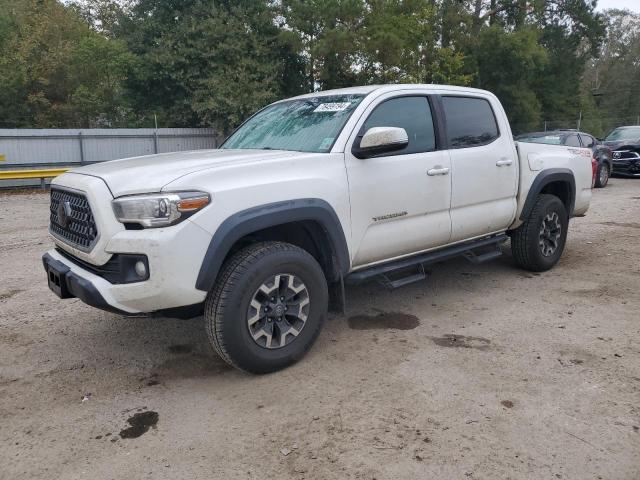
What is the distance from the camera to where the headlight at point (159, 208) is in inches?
119

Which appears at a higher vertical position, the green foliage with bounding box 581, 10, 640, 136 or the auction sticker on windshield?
the green foliage with bounding box 581, 10, 640, 136

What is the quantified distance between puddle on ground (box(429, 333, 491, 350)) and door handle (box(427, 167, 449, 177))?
128 cm

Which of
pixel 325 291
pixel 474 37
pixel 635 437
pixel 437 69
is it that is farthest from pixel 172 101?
pixel 635 437

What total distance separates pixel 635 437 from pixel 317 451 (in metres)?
1.64

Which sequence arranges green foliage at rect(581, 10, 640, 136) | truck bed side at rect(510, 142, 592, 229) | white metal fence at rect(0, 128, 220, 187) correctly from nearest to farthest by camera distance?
truck bed side at rect(510, 142, 592, 229), white metal fence at rect(0, 128, 220, 187), green foliage at rect(581, 10, 640, 136)

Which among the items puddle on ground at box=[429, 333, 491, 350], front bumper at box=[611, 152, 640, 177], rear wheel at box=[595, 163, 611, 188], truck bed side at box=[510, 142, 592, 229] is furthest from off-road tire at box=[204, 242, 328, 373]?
front bumper at box=[611, 152, 640, 177]

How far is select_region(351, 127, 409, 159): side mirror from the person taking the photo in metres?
3.71

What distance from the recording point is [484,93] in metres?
5.25

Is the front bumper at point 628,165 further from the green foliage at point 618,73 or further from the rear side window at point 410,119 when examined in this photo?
the green foliage at point 618,73

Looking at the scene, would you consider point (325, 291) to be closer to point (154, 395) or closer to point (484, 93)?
point (154, 395)

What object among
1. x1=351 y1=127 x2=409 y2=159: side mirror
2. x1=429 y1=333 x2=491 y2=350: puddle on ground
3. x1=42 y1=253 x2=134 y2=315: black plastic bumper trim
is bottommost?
x1=429 y1=333 x2=491 y2=350: puddle on ground

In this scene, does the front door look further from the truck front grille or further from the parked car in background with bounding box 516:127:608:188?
the parked car in background with bounding box 516:127:608:188

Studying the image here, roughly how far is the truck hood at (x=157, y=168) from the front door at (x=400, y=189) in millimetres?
583

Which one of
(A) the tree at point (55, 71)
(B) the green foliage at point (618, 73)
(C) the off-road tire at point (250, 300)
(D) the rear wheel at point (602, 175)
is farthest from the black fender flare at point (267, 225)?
(B) the green foliage at point (618, 73)
